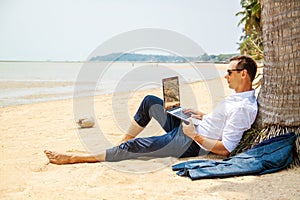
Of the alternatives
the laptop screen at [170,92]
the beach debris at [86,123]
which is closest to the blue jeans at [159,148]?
the laptop screen at [170,92]

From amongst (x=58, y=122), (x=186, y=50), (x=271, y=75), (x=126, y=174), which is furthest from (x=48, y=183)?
(x=58, y=122)

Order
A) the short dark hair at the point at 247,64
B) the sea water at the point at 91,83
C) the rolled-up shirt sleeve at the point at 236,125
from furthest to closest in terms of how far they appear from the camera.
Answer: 1. the sea water at the point at 91,83
2. the short dark hair at the point at 247,64
3. the rolled-up shirt sleeve at the point at 236,125

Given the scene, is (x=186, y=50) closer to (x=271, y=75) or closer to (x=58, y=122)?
(x=271, y=75)

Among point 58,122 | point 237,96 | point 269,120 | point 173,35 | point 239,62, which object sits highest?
point 173,35

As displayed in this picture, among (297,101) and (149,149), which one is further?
(149,149)

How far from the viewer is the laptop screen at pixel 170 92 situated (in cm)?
352

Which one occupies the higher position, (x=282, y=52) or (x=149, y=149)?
(x=282, y=52)

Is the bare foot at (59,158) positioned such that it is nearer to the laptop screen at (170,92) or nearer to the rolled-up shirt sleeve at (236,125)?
the laptop screen at (170,92)

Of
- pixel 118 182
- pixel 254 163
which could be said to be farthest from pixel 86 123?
pixel 254 163

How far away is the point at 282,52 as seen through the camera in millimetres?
2982

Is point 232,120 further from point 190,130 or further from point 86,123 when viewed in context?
point 86,123

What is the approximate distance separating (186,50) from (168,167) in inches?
72.2

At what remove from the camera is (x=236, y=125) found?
3107mm

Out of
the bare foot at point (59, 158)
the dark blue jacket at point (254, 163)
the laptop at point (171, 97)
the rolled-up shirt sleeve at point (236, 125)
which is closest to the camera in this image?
the dark blue jacket at point (254, 163)
